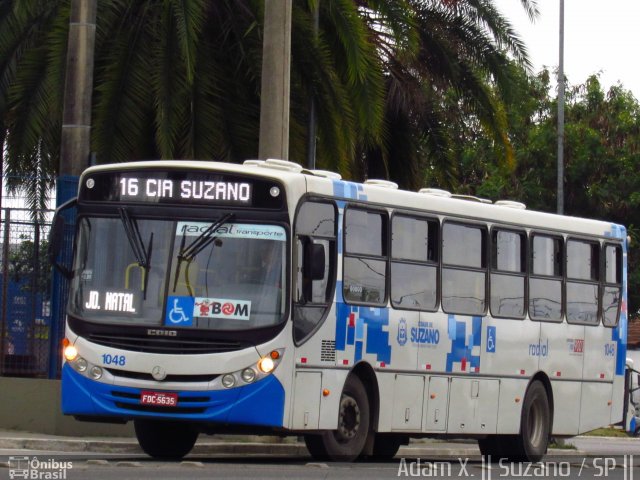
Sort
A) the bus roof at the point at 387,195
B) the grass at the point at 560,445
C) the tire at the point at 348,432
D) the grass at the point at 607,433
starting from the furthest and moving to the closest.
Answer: the grass at the point at 607,433 → the grass at the point at 560,445 → the tire at the point at 348,432 → the bus roof at the point at 387,195

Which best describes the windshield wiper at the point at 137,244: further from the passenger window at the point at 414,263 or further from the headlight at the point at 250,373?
the passenger window at the point at 414,263

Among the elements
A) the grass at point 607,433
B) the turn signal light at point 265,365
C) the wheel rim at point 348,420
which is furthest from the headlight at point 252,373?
the grass at point 607,433

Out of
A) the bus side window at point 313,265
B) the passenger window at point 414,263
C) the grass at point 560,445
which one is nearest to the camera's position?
the bus side window at point 313,265

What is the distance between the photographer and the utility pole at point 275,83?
17.9m

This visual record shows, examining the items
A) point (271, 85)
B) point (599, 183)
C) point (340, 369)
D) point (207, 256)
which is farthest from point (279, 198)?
point (599, 183)

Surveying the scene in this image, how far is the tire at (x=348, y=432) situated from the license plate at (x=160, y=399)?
5.66 ft

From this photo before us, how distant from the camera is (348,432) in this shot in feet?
52.3

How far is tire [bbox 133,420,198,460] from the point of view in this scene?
53.2 ft

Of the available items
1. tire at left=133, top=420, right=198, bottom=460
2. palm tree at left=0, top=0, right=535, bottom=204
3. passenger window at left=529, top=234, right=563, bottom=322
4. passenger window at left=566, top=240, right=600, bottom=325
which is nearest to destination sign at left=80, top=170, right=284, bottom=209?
tire at left=133, top=420, right=198, bottom=460

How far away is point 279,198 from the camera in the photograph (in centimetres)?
1505

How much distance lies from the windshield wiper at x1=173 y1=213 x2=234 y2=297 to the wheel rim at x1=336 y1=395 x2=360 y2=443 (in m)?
2.22

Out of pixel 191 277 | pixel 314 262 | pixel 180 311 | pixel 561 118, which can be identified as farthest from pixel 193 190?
pixel 561 118

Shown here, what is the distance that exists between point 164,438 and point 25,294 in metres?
3.19

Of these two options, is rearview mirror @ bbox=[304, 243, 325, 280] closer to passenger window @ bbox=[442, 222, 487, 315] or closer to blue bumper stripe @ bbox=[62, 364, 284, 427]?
blue bumper stripe @ bbox=[62, 364, 284, 427]
